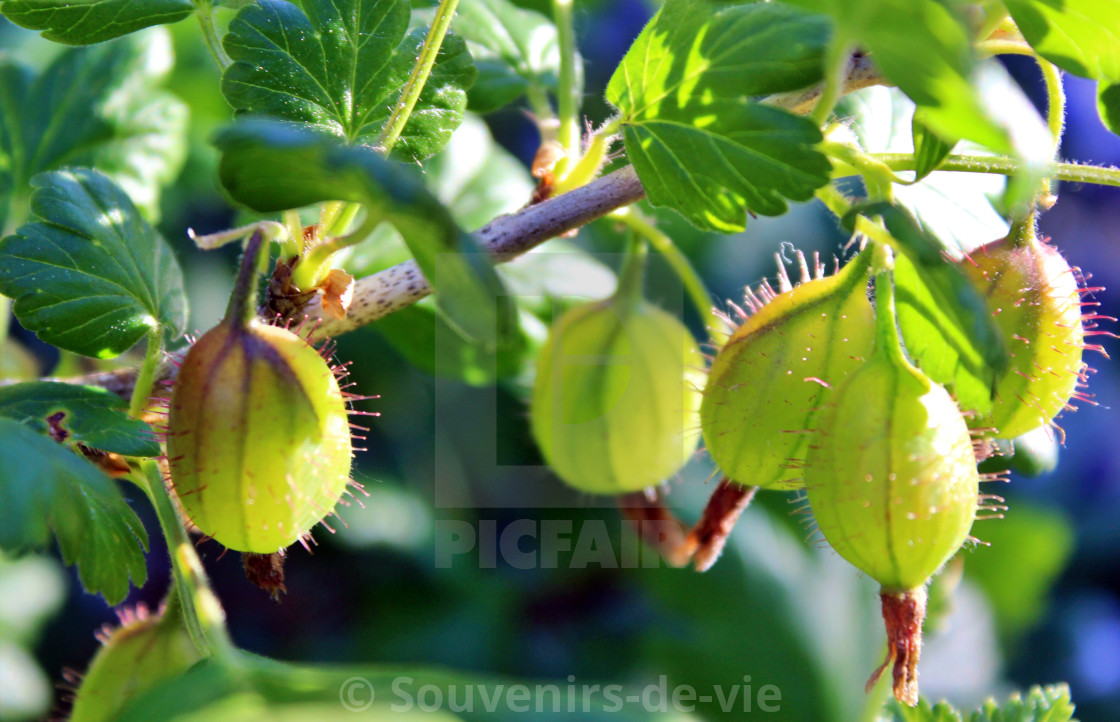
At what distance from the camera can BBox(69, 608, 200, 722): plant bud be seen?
0.79 metres

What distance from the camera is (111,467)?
759 mm

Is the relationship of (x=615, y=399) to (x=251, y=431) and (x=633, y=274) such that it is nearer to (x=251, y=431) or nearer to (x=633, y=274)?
(x=633, y=274)

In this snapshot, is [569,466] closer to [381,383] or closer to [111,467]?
[111,467]

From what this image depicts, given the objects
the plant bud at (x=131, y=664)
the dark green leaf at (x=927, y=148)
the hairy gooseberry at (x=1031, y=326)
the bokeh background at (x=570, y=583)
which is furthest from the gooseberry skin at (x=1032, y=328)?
the bokeh background at (x=570, y=583)

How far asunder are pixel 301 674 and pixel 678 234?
5.60 ft

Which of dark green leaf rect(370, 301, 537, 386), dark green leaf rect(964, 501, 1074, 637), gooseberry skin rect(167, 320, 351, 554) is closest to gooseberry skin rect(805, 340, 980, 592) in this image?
gooseberry skin rect(167, 320, 351, 554)

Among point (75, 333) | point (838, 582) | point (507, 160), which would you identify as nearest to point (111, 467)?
point (75, 333)

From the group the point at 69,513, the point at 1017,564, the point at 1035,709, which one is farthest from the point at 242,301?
the point at 1017,564

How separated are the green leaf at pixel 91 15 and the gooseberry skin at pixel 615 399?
508 millimetres

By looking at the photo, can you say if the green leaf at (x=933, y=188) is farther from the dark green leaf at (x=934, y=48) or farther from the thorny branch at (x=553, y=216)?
the dark green leaf at (x=934, y=48)

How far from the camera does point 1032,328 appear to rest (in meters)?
0.69

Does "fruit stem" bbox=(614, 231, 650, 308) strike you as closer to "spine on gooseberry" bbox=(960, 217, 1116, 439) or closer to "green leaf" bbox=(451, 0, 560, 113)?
"green leaf" bbox=(451, 0, 560, 113)

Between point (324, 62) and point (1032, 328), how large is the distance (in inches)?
22.8

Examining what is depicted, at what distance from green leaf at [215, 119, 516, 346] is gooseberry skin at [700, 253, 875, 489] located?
266 millimetres
